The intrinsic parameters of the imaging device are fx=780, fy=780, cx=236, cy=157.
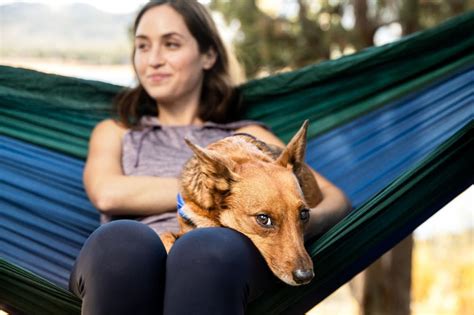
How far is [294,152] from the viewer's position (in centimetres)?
174

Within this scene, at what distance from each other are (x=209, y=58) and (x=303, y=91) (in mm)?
343

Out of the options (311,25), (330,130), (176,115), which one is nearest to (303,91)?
(330,130)

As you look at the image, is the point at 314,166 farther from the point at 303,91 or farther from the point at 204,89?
the point at 204,89

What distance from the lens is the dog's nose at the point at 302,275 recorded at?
→ 1542 mm

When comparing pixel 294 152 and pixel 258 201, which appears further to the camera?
pixel 294 152

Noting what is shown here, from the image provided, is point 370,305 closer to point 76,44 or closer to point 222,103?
point 222,103

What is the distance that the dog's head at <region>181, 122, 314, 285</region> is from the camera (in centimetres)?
158

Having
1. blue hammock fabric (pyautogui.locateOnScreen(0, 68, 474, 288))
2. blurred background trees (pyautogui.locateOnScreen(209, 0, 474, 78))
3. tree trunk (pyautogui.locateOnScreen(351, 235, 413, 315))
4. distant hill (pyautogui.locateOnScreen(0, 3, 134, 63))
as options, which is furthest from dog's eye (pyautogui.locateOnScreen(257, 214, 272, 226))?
distant hill (pyautogui.locateOnScreen(0, 3, 134, 63))

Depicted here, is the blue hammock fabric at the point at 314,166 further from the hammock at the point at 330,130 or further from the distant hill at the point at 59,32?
the distant hill at the point at 59,32

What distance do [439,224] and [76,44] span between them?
4.43 metres

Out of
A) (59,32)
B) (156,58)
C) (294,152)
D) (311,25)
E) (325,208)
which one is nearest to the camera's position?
(294,152)

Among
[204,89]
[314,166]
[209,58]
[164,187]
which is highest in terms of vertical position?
[209,58]

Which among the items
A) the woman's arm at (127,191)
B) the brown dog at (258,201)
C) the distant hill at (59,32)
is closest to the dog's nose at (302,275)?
the brown dog at (258,201)

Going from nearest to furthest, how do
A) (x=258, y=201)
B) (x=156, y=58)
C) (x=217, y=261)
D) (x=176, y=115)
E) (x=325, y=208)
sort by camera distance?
(x=217, y=261), (x=258, y=201), (x=325, y=208), (x=156, y=58), (x=176, y=115)
